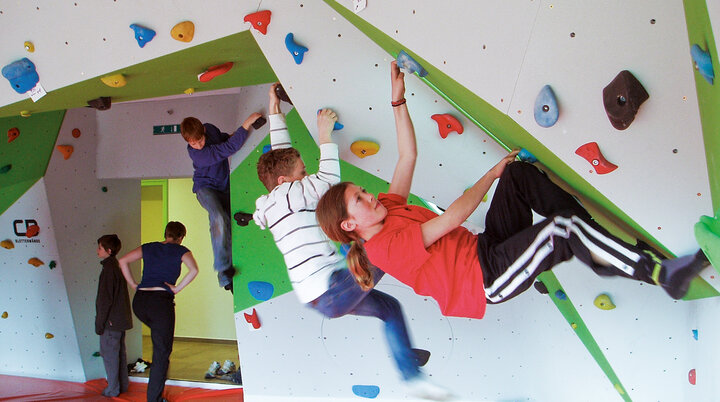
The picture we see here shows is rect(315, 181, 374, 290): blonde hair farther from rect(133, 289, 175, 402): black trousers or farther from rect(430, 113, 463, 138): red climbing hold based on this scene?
rect(133, 289, 175, 402): black trousers

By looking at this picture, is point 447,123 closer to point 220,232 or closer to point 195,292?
point 220,232

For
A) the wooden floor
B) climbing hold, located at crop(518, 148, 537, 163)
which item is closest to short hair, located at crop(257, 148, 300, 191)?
climbing hold, located at crop(518, 148, 537, 163)

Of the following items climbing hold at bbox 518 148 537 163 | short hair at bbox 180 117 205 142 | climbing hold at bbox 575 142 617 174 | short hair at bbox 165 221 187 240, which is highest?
short hair at bbox 180 117 205 142

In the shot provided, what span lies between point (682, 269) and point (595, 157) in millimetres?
361

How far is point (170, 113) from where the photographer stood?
4840 mm

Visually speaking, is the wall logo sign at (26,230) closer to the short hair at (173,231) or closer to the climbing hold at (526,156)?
the short hair at (173,231)

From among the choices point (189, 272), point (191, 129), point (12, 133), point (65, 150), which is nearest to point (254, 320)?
point (189, 272)

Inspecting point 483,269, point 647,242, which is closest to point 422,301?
point 483,269

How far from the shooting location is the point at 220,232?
13.2 ft

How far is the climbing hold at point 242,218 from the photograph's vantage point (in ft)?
12.7

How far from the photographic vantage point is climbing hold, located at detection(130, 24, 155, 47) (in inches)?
111

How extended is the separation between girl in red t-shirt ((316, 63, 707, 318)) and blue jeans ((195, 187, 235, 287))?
74.3 inches

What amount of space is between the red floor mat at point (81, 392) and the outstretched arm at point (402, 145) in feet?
9.47

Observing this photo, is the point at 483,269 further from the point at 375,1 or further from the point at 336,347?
the point at 336,347
